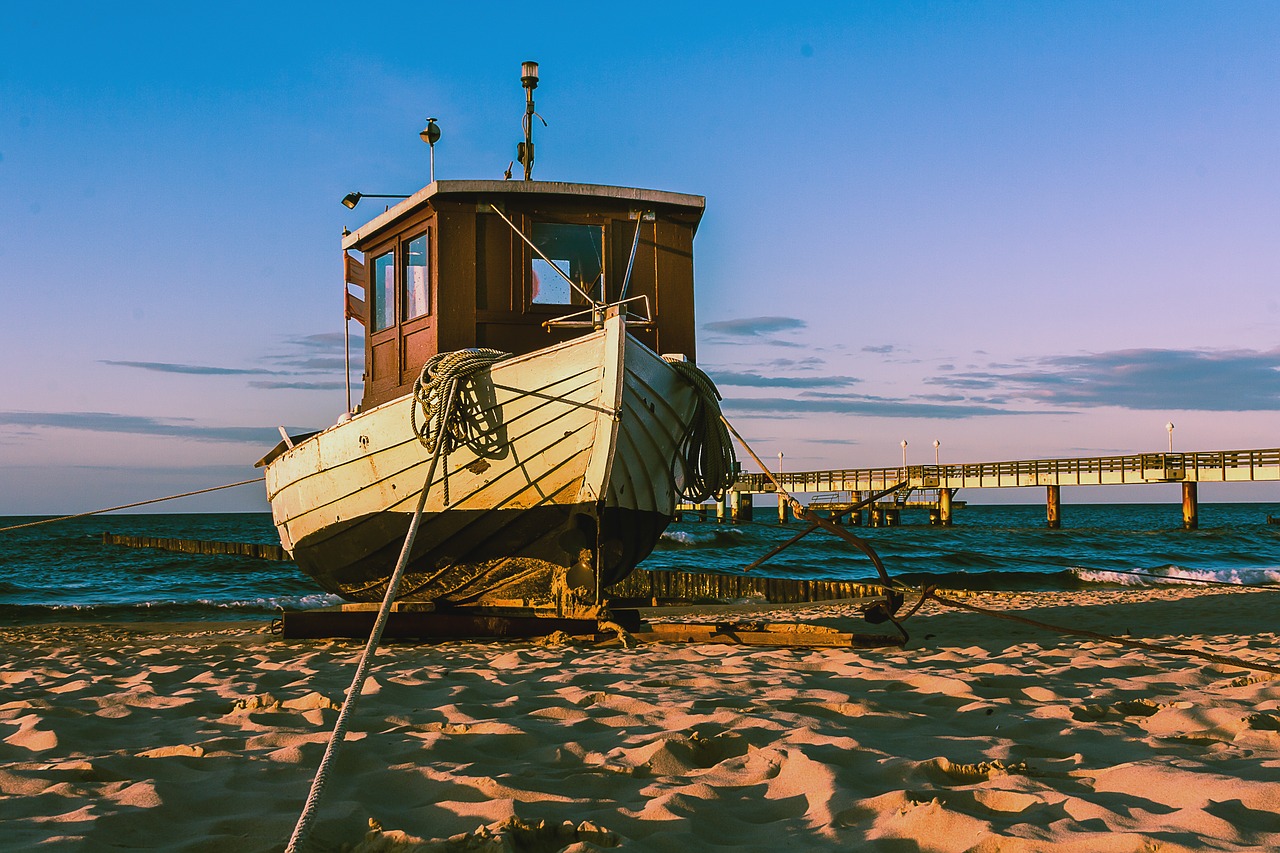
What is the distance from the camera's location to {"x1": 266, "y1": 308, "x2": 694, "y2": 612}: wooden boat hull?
6.62 metres

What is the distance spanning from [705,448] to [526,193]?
266 cm

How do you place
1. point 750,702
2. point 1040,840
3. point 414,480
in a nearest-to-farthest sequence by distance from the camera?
1. point 1040,840
2. point 750,702
3. point 414,480

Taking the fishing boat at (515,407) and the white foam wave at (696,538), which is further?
the white foam wave at (696,538)

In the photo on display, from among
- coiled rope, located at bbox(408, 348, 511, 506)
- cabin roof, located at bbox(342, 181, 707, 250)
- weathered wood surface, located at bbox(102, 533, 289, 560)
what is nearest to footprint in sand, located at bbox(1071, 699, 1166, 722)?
coiled rope, located at bbox(408, 348, 511, 506)

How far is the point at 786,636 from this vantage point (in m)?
6.34

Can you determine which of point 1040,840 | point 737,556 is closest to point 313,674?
point 1040,840

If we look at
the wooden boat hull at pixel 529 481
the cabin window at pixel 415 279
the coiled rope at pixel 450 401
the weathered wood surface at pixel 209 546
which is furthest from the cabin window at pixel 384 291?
the weathered wood surface at pixel 209 546

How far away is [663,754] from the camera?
302cm

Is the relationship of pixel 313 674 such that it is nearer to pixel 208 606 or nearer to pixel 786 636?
pixel 786 636

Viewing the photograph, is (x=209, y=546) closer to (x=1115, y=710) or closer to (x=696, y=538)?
(x=696, y=538)

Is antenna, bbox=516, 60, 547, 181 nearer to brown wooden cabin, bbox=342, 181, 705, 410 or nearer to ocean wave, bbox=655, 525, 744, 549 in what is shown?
brown wooden cabin, bbox=342, 181, 705, 410

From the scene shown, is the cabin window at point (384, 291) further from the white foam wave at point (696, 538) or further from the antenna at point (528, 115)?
the white foam wave at point (696, 538)

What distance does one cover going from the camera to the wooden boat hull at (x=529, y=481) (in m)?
6.62

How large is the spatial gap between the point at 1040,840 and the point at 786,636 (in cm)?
422
